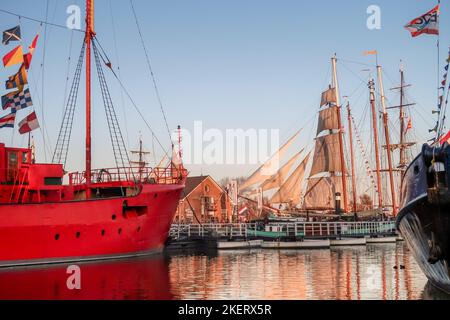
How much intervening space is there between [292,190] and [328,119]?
12378mm

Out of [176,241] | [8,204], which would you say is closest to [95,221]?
[8,204]

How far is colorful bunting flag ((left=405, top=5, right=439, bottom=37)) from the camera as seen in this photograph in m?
20.0

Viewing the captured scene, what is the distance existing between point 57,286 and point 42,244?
8.49 metres

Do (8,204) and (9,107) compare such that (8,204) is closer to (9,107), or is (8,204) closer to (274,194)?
(9,107)

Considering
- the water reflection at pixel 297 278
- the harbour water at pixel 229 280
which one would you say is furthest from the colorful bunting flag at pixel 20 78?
the water reflection at pixel 297 278

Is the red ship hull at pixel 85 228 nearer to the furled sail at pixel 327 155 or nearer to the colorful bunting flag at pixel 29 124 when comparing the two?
the colorful bunting flag at pixel 29 124

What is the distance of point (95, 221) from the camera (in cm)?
3170

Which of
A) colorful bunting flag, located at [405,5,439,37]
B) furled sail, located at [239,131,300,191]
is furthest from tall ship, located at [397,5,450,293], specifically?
furled sail, located at [239,131,300,191]

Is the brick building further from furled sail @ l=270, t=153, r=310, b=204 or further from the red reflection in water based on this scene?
the red reflection in water

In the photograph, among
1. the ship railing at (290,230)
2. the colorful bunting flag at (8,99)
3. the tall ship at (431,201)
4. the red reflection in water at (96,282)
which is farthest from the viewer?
the ship railing at (290,230)

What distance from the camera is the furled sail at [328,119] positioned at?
246 ft

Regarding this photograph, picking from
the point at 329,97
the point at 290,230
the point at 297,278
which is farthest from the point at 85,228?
the point at 329,97

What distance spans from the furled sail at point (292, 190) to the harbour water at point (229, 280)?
35297 mm

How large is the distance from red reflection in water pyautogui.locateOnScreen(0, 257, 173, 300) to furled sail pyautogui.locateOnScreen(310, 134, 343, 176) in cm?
4638
